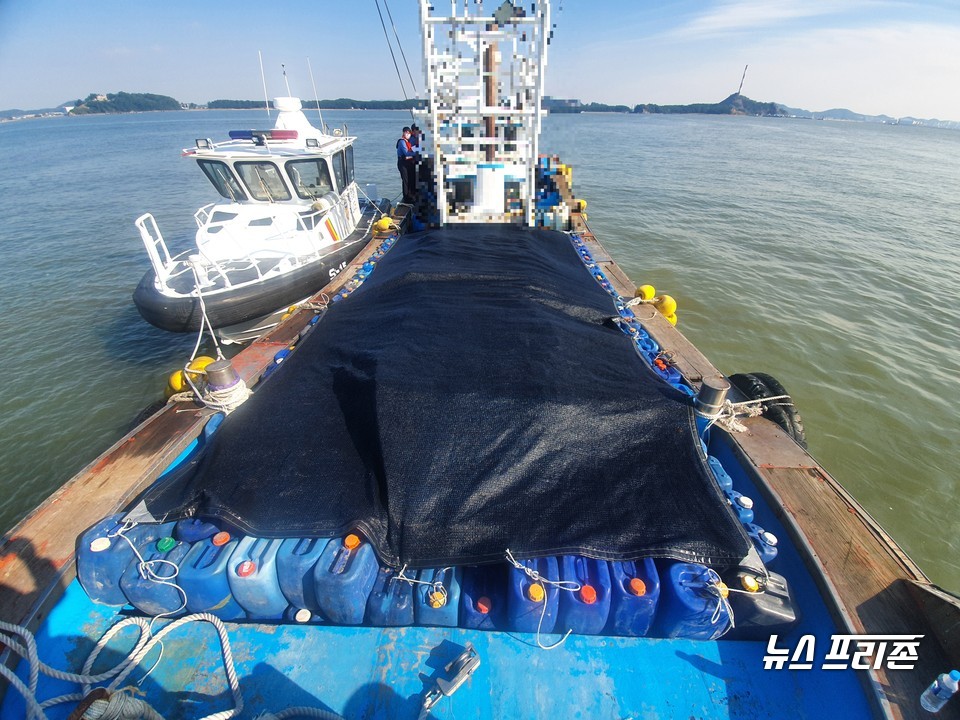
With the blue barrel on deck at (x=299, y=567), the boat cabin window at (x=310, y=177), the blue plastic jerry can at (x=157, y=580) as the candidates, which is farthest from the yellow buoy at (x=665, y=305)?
the boat cabin window at (x=310, y=177)

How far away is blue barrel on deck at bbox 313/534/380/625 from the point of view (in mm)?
2490

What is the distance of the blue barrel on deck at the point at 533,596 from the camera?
248 centimetres

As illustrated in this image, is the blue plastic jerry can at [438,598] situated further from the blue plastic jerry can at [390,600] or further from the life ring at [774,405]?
the life ring at [774,405]

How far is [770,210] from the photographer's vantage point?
61.9ft

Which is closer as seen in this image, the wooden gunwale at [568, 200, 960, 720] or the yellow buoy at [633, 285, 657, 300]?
the wooden gunwale at [568, 200, 960, 720]

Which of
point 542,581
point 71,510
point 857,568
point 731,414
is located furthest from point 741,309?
point 71,510

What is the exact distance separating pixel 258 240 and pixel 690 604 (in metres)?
10.8

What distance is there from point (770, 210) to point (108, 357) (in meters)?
24.9

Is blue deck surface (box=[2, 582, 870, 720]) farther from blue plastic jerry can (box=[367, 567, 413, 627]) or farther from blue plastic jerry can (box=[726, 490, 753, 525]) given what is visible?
blue plastic jerry can (box=[726, 490, 753, 525])

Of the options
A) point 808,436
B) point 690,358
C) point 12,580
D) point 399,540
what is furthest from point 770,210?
point 12,580

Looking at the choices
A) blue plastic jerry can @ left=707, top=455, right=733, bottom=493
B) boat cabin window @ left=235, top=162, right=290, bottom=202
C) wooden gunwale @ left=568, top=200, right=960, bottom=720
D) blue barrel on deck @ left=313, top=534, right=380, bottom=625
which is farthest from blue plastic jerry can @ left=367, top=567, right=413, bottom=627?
boat cabin window @ left=235, top=162, right=290, bottom=202

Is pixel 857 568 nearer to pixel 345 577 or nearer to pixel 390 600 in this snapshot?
pixel 390 600

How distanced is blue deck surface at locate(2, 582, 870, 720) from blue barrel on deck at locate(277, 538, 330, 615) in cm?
31

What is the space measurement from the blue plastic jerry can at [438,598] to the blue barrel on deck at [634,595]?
3.24ft
